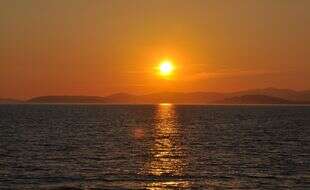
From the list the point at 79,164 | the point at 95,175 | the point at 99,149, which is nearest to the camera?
the point at 95,175

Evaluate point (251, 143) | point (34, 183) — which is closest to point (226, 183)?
point (34, 183)

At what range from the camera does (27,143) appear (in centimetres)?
8750

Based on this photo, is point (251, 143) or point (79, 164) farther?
point (251, 143)

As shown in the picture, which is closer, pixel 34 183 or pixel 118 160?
pixel 34 183

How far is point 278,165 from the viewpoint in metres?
61.7

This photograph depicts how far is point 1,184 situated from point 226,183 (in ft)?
62.2

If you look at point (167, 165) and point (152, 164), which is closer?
point (167, 165)

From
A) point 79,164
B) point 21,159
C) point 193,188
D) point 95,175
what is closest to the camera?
point 193,188

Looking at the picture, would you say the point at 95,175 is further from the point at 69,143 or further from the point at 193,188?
the point at 69,143

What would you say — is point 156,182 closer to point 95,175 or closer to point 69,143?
point 95,175

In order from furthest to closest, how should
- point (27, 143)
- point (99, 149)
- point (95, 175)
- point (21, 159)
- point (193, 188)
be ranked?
point (27, 143), point (99, 149), point (21, 159), point (95, 175), point (193, 188)

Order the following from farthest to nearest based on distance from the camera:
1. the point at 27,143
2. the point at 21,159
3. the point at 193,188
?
the point at 27,143, the point at 21,159, the point at 193,188

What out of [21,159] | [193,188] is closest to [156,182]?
[193,188]

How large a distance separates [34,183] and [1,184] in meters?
2.69
